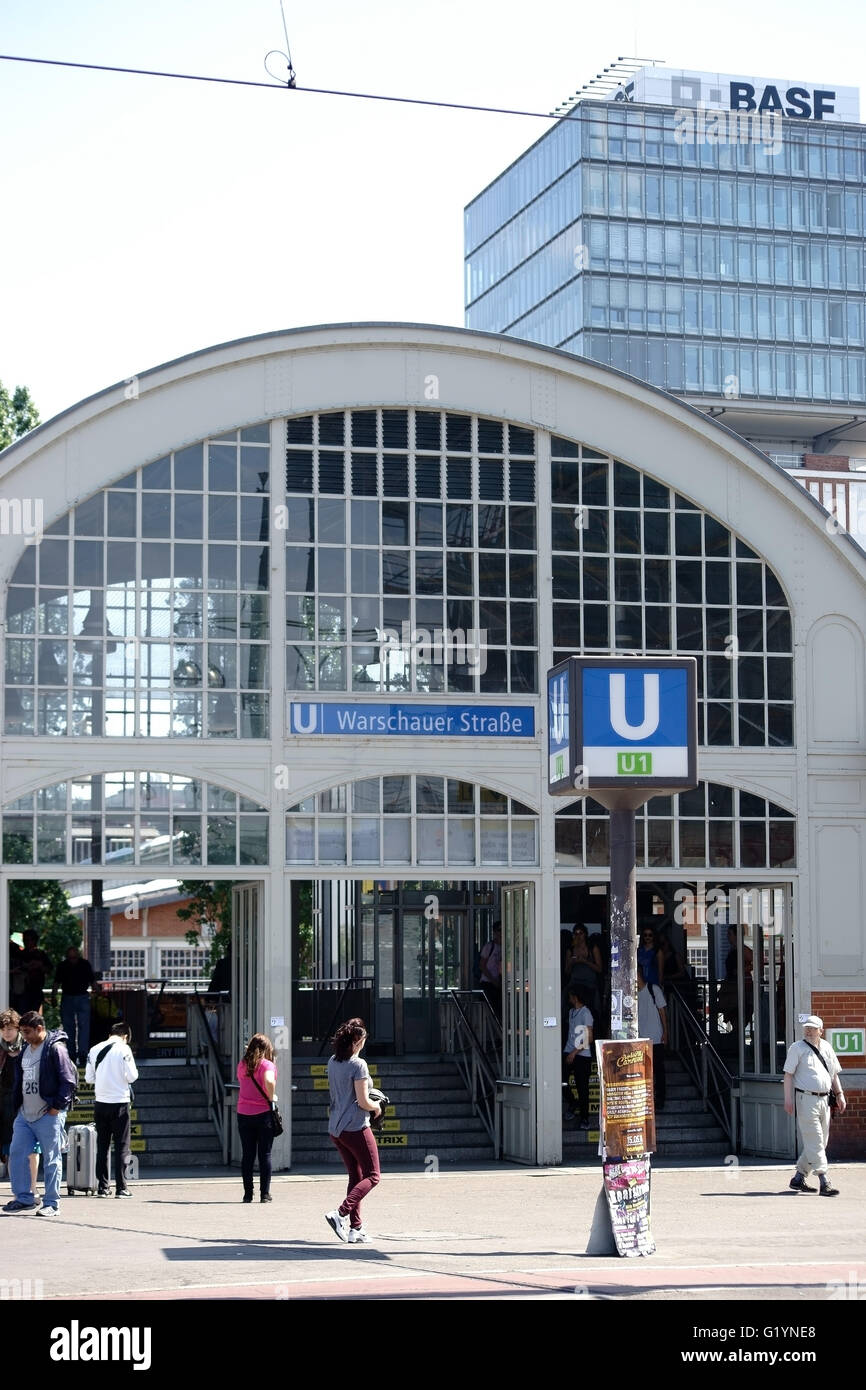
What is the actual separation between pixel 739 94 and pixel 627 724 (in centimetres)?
10129

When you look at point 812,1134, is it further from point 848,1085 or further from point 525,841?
point 525,841

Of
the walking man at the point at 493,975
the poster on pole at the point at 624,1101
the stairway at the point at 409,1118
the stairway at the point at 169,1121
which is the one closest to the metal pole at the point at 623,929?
the poster on pole at the point at 624,1101

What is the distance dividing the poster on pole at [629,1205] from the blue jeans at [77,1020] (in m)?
10.5

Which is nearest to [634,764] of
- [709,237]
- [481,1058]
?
[481,1058]

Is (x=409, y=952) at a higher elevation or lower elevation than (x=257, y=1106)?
higher

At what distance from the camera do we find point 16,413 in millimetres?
39844

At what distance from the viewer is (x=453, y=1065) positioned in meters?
24.2

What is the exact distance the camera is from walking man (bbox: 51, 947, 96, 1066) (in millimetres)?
21828

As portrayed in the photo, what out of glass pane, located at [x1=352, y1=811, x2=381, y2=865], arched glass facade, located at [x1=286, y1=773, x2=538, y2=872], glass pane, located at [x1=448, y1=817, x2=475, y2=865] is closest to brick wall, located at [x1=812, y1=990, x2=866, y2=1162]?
arched glass facade, located at [x1=286, y1=773, x2=538, y2=872]

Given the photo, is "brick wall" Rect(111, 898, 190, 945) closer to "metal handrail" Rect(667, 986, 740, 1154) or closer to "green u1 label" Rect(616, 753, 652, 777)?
"metal handrail" Rect(667, 986, 740, 1154)

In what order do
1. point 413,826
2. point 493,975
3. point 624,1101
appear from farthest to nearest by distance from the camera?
point 493,975, point 413,826, point 624,1101

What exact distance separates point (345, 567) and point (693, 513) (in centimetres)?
416

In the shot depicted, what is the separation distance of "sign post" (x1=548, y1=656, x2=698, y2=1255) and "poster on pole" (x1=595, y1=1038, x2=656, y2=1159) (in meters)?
0.01
